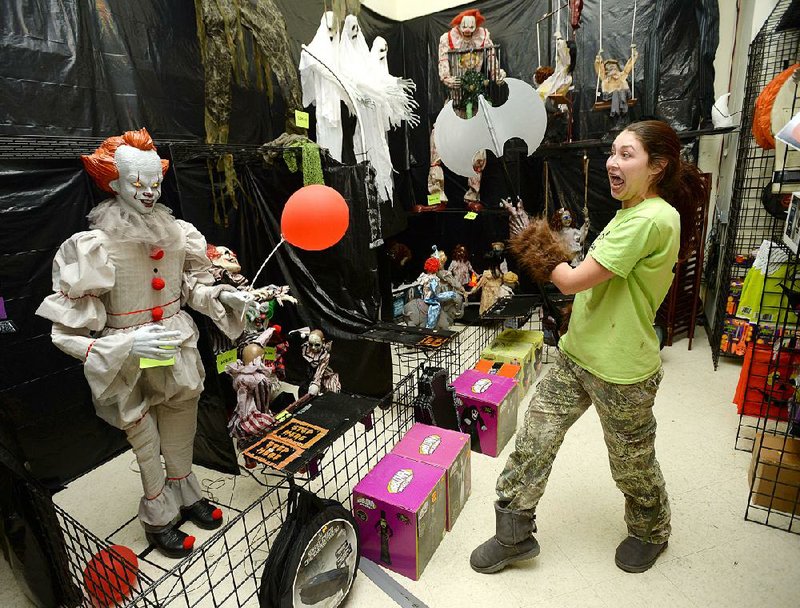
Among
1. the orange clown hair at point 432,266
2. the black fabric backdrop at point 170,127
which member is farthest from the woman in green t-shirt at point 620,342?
the orange clown hair at point 432,266

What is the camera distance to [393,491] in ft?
5.68

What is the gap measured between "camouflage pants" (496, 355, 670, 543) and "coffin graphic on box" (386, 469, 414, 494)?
34cm

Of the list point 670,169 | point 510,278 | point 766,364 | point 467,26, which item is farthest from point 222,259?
point 766,364

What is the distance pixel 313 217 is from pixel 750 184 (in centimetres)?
310

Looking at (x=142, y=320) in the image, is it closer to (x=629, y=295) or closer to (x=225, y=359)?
(x=225, y=359)

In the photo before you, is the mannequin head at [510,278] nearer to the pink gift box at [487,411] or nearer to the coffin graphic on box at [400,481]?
the pink gift box at [487,411]

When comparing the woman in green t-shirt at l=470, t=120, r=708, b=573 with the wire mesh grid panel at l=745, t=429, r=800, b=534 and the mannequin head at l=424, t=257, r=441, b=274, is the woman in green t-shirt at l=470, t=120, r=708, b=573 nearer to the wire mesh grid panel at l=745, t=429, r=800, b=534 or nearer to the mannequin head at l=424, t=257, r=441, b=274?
the wire mesh grid panel at l=745, t=429, r=800, b=534

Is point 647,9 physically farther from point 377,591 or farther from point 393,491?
point 377,591

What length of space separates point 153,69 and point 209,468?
2110mm

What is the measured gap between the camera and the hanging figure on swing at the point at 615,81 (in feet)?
12.4

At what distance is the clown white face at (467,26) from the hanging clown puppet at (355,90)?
1.99 ft

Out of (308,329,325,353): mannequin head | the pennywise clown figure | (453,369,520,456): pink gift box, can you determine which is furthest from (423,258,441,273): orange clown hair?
the pennywise clown figure

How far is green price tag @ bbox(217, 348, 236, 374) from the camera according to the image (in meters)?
2.25

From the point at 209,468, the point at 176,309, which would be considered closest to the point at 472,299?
the point at 209,468
